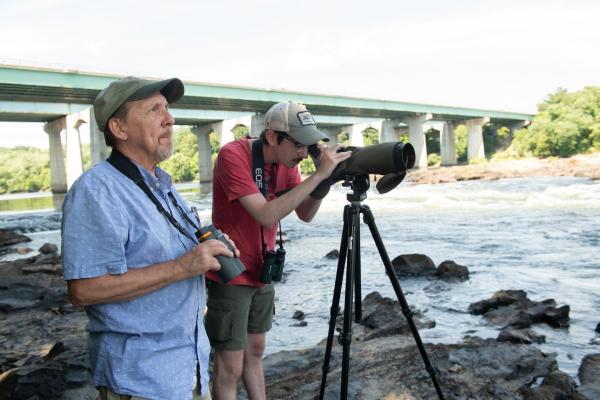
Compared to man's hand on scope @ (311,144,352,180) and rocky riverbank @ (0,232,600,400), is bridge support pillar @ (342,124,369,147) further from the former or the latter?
man's hand on scope @ (311,144,352,180)

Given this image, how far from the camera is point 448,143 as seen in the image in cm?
5869

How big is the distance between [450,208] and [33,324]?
15055 mm

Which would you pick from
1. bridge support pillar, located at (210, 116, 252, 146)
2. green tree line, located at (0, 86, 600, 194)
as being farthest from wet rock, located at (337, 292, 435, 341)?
bridge support pillar, located at (210, 116, 252, 146)

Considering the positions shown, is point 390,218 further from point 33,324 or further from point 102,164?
point 102,164

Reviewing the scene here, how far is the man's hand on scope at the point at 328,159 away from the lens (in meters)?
2.35

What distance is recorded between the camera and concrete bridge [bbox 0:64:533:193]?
26.6 m

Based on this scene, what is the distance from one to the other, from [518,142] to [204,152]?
3147 centimetres

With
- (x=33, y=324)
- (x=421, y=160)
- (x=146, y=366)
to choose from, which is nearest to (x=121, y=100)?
(x=146, y=366)

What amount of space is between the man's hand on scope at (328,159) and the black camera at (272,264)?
1.40 ft

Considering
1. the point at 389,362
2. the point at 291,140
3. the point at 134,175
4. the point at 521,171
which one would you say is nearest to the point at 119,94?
the point at 134,175

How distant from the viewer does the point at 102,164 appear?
158 cm

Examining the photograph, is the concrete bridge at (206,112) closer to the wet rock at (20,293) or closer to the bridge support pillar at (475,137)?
the bridge support pillar at (475,137)

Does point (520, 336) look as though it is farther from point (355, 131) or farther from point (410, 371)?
point (355, 131)

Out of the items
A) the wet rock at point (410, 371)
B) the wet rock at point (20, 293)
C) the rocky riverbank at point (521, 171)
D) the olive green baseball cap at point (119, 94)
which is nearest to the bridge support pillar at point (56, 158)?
the rocky riverbank at point (521, 171)
